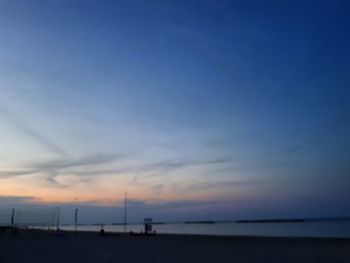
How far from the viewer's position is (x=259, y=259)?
17.3 meters

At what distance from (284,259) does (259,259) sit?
100cm

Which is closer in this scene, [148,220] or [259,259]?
[259,259]

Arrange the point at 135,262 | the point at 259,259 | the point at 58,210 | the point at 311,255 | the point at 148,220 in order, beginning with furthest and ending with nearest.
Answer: the point at 58,210, the point at 148,220, the point at 311,255, the point at 259,259, the point at 135,262

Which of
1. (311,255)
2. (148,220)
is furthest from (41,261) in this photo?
(148,220)

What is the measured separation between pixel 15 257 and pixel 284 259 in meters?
10.8

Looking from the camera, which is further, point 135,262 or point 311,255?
point 311,255

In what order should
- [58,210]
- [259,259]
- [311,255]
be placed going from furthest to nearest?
[58,210], [311,255], [259,259]

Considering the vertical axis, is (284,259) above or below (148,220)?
below

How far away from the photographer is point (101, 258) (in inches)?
696

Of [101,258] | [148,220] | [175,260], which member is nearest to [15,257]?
[101,258]

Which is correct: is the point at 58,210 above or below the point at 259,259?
above

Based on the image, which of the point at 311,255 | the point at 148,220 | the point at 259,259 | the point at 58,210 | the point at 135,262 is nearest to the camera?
the point at 135,262

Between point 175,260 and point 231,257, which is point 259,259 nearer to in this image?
point 231,257

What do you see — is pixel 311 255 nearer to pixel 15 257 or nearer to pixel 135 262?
pixel 135 262
